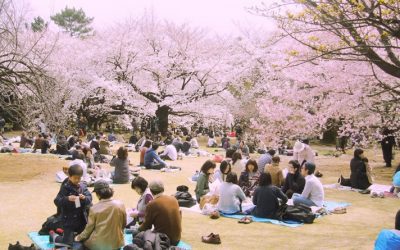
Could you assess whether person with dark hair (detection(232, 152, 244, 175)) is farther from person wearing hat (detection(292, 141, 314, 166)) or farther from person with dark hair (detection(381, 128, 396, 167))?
person with dark hair (detection(381, 128, 396, 167))

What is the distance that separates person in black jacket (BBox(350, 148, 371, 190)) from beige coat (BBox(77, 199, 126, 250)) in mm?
7170

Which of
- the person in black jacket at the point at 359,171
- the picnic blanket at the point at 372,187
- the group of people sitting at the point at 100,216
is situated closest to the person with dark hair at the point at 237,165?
the picnic blanket at the point at 372,187

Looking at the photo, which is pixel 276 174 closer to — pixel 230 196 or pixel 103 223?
pixel 230 196

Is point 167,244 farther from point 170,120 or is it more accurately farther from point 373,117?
point 170,120

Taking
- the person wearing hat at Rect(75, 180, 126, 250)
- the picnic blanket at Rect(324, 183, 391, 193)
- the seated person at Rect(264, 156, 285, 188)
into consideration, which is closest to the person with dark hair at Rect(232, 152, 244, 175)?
the seated person at Rect(264, 156, 285, 188)

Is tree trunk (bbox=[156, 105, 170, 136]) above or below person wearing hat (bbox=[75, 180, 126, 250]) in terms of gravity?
above

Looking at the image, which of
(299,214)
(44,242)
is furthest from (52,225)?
(299,214)

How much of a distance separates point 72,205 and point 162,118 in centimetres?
2093

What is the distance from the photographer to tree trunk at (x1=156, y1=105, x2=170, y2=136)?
26191mm

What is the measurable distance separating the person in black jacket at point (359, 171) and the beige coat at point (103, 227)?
717 centimetres

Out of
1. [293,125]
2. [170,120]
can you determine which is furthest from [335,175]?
[170,120]

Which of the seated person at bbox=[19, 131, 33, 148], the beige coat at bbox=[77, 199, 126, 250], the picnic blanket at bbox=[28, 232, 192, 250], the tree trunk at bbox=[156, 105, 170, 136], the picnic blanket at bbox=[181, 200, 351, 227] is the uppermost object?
the tree trunk at bbox=[156, 105, 170, 136]

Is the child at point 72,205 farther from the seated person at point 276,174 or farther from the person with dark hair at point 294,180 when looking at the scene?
the seated person at point 276,174

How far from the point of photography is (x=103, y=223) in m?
5.22
